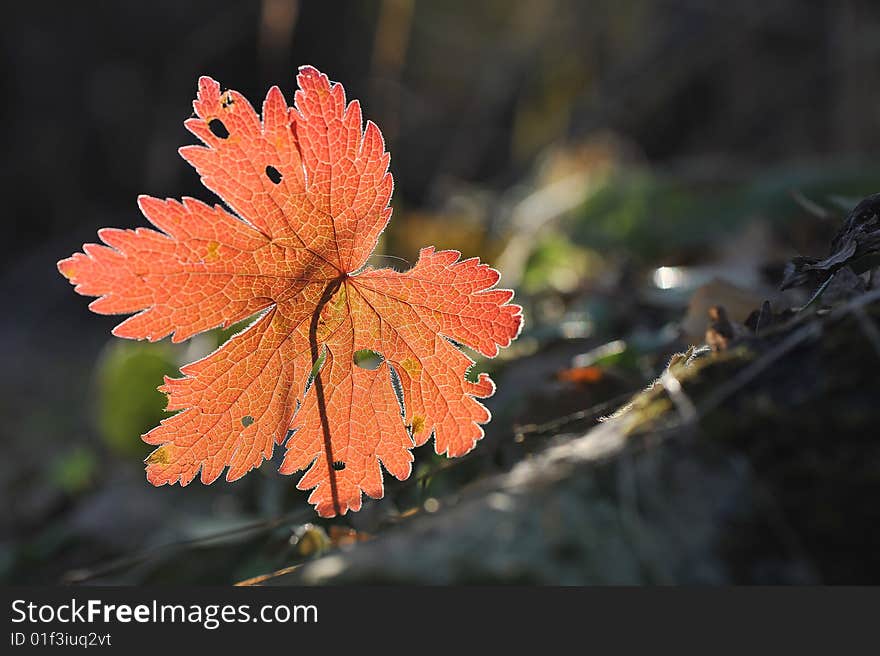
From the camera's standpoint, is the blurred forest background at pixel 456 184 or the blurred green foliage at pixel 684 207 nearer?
the blurred forest background at pixel 456 184

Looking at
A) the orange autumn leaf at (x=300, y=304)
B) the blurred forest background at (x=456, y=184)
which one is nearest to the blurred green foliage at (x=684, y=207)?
the blurred forest background at (x=456, y=184)

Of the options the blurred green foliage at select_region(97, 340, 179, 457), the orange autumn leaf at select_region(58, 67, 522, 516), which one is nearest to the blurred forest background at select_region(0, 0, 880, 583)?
the blurred green foliage at select_region(97, 340, 179, 457)

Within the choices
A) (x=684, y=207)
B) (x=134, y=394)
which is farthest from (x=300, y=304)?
(x=684, y=207)

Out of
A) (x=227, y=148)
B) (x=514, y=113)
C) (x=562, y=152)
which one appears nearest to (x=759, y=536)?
(x=227, y=148)

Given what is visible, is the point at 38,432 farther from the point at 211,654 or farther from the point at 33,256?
the point at 211,654

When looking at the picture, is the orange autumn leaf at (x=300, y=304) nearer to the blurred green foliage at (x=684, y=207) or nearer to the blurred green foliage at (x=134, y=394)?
the blurred green foliage at (x=134, y=394)

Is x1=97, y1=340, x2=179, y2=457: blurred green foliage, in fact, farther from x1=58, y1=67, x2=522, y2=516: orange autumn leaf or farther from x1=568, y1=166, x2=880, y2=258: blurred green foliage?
x1=568, y1=166, x2=880, y2=258: blurred green foliage

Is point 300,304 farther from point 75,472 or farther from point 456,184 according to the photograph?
point 456,184
